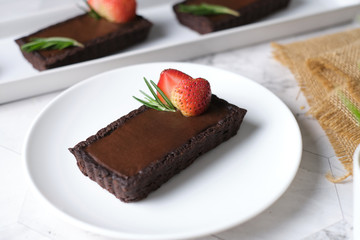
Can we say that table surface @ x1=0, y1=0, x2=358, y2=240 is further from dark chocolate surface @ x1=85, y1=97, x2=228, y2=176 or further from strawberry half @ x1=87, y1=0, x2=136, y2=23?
strawberry half @ x1=87, y1=0, x2=136, y2=23

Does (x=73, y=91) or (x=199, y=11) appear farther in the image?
(x=199, y=11)

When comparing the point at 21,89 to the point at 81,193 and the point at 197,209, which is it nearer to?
the point at 81,193

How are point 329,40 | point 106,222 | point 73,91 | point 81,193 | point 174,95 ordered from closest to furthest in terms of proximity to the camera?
point 106,222 < point 81,193 < point 174,95 < point 73,91 < point 329,40

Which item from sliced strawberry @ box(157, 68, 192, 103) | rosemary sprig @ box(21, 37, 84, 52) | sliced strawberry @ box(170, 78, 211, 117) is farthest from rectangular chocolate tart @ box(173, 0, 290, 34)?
sliced strawberry @ box(170, 78, 211, 117)

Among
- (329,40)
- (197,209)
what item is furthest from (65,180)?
(329,40)

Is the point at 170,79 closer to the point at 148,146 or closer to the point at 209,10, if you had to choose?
the point at 148,146

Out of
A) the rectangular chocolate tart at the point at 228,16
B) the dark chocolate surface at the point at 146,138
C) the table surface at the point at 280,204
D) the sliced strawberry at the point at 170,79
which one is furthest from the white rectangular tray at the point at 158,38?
the dark chocolate surface at the point at 146,138

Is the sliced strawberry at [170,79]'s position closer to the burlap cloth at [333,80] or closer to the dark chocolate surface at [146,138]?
the dark chocolate surface at [146,138]
